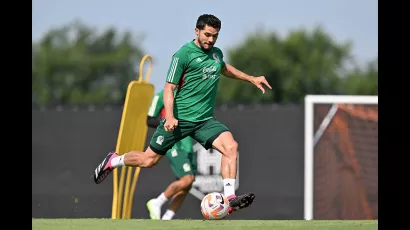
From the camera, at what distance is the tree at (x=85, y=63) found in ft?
273

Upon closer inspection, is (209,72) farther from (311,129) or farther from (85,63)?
(85,63)

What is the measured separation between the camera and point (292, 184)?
15.8 meters

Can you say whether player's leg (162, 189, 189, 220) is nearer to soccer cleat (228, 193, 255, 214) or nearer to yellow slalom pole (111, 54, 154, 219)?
yellow slalom pole (111, 54, 154, 219)

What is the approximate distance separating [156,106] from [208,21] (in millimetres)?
3708

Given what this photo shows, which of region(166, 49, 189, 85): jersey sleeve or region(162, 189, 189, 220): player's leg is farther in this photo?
region(162, 189, 189, 220): player's leg

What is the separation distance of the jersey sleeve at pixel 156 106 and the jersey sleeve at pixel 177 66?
11.3 feet

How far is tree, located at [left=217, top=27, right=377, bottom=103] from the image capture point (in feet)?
229

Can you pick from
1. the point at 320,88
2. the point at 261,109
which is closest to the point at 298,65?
the point at 320,88

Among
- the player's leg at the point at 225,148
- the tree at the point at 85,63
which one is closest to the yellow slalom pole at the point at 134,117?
the player's leg at the point at 225,148

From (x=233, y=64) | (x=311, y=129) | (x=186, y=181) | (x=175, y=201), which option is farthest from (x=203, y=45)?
(x=233, y=64)

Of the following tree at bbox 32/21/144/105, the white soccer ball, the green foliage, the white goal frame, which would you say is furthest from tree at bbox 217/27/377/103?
the white soccer ball

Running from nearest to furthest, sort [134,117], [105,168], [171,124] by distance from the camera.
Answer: [171,124] < [105,168] < [134,117]

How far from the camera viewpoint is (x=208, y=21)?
9086 mm
